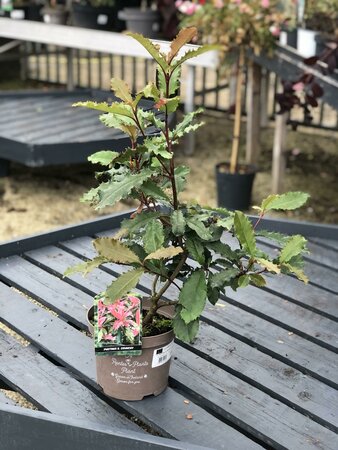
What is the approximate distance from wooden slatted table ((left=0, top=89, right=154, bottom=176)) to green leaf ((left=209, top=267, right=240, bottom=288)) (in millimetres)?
2332

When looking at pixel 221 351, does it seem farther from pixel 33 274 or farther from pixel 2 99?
pixel 2 99

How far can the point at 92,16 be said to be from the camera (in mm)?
7078

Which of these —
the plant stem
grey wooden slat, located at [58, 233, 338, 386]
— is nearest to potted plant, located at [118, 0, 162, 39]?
the plant stem

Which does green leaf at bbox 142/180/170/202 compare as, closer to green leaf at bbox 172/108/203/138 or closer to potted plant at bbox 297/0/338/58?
green leaf at bbox 172/108/203/138

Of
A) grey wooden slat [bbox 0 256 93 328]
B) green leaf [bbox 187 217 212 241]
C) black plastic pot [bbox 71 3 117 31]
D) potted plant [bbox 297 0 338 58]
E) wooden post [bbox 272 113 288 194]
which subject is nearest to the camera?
green leaf [bbox 187 217 212 241]

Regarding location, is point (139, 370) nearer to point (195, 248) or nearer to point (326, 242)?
point (195, 248)

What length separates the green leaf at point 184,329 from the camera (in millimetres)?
1751

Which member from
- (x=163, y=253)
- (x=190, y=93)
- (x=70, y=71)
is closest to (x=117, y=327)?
(x=163, y=253)

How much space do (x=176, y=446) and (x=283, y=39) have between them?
12.4 feet

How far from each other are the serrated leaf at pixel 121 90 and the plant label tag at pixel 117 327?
47 cm

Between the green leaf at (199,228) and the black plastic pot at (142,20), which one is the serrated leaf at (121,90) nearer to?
the green leaf at (199,228)

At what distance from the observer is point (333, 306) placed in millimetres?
Answer: 2578

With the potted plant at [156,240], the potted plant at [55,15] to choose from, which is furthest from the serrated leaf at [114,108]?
the potted plant at [55,15]

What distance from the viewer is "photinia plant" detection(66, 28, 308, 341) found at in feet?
5.54
